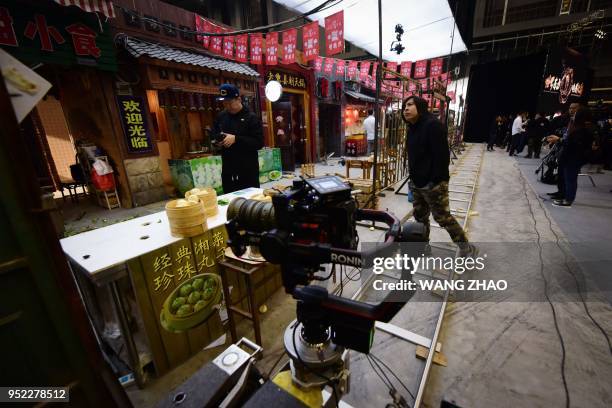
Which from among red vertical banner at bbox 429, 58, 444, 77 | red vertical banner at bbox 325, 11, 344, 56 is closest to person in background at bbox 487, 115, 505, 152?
red vertical banner at bbox 429, 58, 444, 77

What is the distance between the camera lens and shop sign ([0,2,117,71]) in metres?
4.12

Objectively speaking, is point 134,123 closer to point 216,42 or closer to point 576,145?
point 216,42

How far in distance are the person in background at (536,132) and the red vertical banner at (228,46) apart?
11.4m

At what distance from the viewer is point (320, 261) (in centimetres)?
92

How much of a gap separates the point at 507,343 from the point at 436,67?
11814 mm

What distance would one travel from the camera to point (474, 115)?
55.4ft

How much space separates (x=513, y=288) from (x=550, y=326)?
1.92 feet

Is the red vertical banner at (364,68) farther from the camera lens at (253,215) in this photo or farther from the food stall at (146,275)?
the camera lens at (253,215)

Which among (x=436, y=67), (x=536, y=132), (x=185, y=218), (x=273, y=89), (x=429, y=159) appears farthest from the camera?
(x=436, y=67)

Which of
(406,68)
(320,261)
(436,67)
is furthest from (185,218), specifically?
(406,68)

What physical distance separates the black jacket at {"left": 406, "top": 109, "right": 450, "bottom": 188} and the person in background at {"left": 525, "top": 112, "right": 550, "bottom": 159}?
10701 millimetres

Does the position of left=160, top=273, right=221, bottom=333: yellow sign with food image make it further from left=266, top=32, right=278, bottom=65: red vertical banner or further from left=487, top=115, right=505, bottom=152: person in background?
left=487, top=115, right=505, bottom=152: person in background

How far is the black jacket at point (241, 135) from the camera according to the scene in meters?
→ 3.28

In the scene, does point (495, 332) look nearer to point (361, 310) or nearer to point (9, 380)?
point (361, 310)
